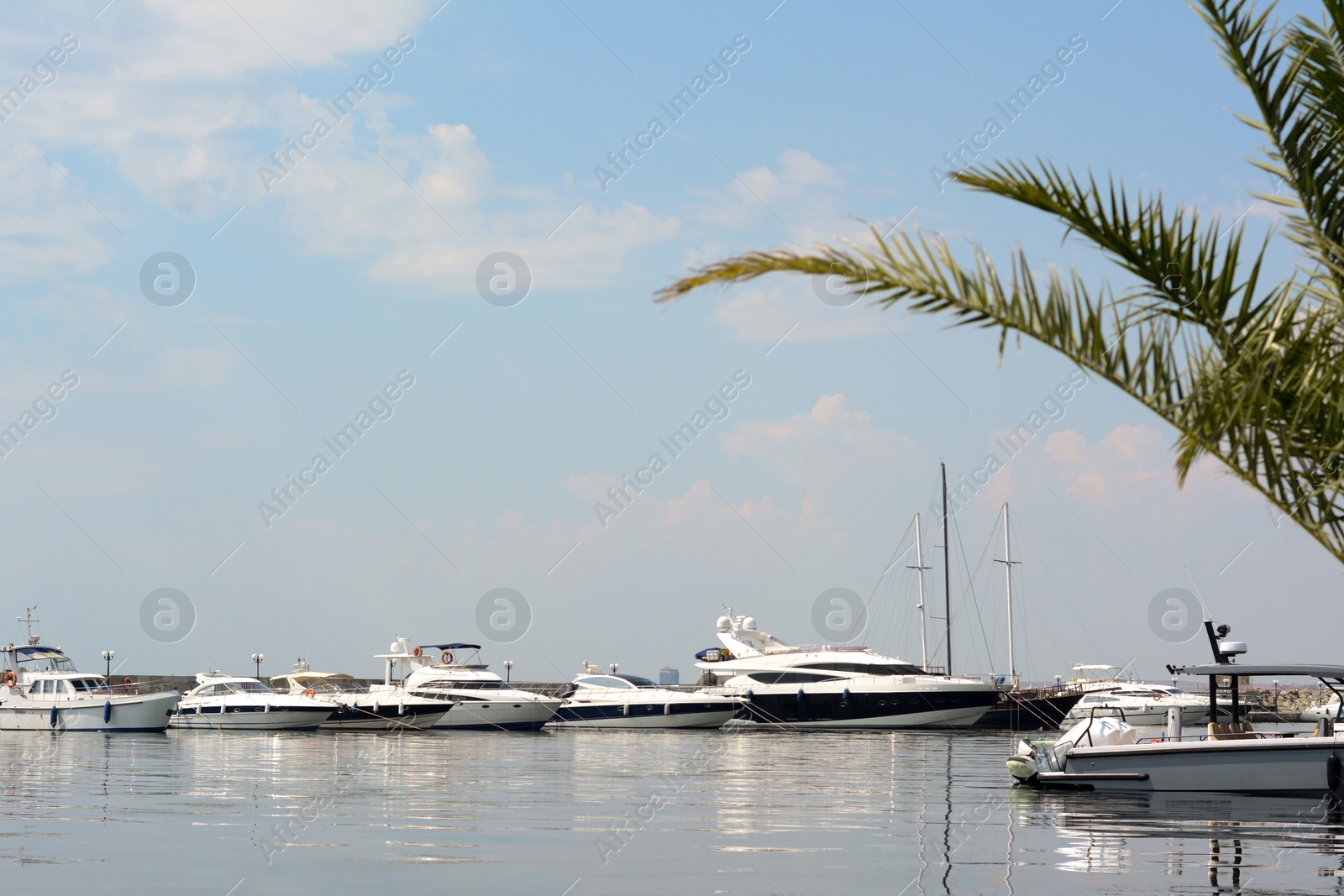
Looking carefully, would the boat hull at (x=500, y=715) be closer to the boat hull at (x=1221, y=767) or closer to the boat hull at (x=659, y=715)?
the boat hull at (x=659, y=715)

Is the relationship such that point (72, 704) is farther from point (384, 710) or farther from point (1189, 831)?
point (1189, 831)

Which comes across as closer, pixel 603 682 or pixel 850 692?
pixel 850 692

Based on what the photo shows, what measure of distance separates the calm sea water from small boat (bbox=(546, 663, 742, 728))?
21.3 m

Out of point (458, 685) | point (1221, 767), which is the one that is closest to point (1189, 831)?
point (1221, 767)

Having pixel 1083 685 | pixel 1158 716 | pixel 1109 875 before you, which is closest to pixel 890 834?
pixel 1109 875

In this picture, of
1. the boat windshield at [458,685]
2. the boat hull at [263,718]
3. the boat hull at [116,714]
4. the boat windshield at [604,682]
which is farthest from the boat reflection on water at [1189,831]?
the boat windshield at [604,682]

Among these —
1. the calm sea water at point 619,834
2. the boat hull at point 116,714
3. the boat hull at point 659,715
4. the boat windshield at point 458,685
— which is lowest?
the boat hull at point 659,715

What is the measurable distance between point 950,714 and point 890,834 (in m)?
37.6

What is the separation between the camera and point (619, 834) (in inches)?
697

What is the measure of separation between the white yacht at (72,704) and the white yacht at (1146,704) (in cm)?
3206

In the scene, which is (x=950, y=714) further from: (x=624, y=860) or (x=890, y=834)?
(x=624, y=860)

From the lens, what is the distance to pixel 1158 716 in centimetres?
5128

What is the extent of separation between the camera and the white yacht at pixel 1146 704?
51.2 m

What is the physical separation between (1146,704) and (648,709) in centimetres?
1909
